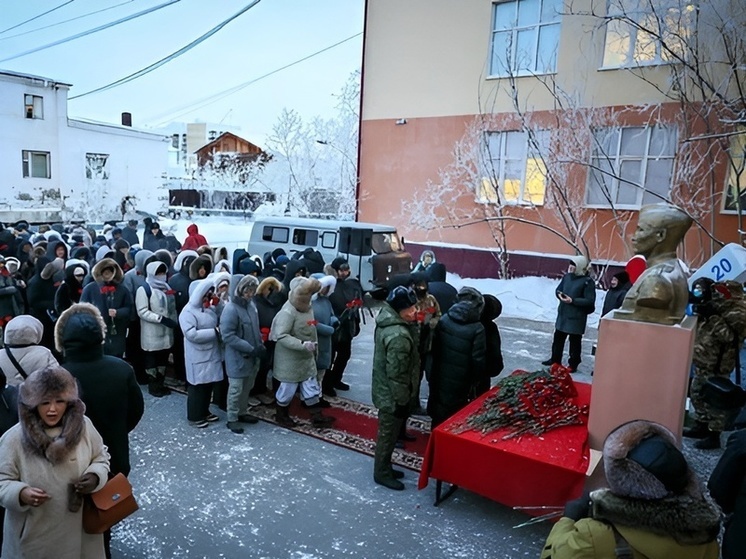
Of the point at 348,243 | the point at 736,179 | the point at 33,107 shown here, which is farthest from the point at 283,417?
the point at 33,107

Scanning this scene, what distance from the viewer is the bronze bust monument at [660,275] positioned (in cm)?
381

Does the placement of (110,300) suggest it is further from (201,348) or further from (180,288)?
(201,348)

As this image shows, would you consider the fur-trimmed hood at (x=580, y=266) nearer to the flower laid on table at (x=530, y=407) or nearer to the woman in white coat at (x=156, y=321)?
the flower laid on table at (x=530, y=407)

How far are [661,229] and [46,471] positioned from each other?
4082mm

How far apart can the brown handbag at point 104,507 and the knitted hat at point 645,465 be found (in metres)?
2.24

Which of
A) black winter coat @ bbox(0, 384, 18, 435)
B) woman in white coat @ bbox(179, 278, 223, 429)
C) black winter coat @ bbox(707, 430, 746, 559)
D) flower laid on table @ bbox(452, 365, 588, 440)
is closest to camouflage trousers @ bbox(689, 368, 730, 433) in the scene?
flower laid on table @ bbox(452, 365, 588, 440)

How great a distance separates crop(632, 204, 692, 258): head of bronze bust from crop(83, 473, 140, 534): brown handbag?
148 inches

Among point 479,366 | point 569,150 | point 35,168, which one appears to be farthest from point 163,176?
point 479,366

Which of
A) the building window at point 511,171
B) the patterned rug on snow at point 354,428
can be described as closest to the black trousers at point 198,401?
the patterned rug on snow at point 354,428

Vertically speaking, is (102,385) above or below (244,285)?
below

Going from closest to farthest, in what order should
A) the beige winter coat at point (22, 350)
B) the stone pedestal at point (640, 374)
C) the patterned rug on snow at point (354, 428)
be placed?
the beige winter coat at point (22, 350) < the stone pedestal at point (640, 374) < the patterned rug on snow at point (354, 428)

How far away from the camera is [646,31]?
10891mm

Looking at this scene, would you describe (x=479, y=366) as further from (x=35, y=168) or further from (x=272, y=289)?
(x=35, y=168)

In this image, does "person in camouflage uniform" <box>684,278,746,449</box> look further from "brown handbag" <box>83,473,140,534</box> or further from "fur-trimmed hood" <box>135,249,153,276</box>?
"fur-trimmed hood" <box>135,249,153,276</box>
